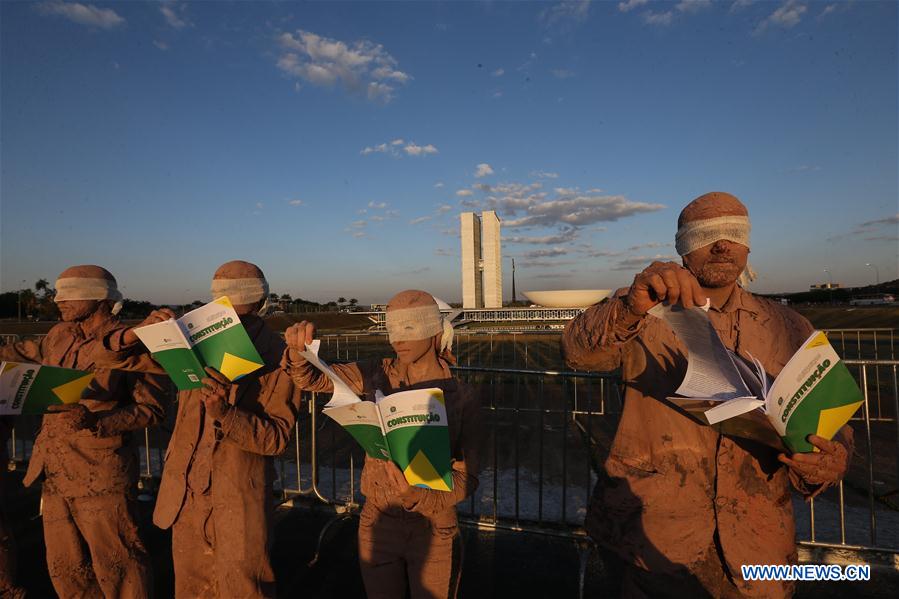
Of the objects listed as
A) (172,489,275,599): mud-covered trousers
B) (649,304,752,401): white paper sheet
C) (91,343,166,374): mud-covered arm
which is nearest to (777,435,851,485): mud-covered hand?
(649,304,752,401): white paper sheet

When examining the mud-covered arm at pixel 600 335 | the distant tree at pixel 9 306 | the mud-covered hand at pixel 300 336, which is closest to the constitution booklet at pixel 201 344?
the mud-covered hand at pixel 300 336

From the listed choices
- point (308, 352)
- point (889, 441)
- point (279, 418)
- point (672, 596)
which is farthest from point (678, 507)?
point (889, 441)

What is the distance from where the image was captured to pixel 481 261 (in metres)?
39.8

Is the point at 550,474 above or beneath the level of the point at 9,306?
beneath

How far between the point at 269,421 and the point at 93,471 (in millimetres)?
1263

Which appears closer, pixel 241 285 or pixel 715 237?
pixel 715 237

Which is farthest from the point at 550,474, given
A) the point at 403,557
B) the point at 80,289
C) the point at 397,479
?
the point at 80,289

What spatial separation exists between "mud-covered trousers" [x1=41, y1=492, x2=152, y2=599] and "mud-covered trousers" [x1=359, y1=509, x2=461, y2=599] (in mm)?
1613

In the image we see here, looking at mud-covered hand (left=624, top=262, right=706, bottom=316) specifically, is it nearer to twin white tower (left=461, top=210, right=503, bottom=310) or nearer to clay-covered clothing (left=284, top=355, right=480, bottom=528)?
clay-covered clothing (left=284, top=355, right=480, bottom=528)

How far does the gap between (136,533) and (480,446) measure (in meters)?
2.27

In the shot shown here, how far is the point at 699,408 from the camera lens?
1.47 meters

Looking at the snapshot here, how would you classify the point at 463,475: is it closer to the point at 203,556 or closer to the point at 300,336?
the point at 300,336

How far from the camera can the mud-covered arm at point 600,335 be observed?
165 cm

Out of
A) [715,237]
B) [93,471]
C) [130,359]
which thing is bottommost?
[93,471]
